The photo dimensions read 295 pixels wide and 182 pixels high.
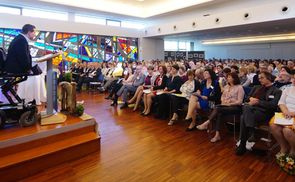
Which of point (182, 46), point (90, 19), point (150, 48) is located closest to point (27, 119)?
point (90, 19)

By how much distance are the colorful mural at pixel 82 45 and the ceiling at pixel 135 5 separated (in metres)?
1.55

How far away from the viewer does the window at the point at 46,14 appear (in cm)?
998

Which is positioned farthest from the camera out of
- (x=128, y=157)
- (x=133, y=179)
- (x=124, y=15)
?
(x=124, y=15)

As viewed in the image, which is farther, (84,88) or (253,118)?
(84,88)

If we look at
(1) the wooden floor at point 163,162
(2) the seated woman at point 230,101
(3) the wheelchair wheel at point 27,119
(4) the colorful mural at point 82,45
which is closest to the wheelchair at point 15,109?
(3) the wheelchair wheel at point 27,119

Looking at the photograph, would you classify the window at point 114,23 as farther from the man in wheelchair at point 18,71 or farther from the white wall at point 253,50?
the man in wheelchair at point 18,71

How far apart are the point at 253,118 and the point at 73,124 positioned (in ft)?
7.98

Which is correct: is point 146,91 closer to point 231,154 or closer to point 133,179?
point 231,154

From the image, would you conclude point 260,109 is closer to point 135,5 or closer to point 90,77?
point 90,77

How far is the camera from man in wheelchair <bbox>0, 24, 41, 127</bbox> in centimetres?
269

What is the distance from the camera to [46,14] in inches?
412

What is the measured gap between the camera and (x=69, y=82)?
3.73m

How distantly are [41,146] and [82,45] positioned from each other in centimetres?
955

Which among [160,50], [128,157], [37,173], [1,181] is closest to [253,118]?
[128,157]
